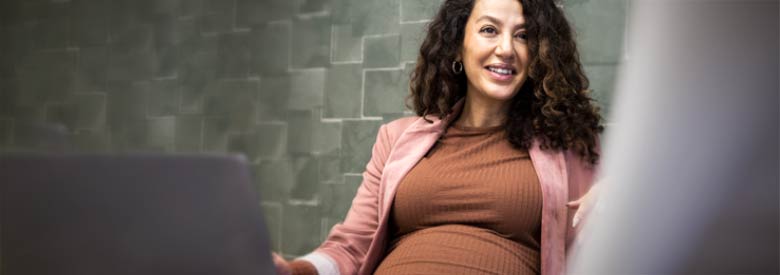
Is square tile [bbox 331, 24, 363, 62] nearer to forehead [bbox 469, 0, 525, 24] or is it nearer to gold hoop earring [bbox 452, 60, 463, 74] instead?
gold hoop earring [bbox 452, 60, 463, 74]

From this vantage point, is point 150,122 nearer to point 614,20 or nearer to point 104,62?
point 104,62

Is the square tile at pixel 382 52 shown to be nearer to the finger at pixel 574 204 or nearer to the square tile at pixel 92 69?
the finger at pixel 574 204


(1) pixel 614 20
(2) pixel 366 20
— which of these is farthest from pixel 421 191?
(2) pixel 366 20

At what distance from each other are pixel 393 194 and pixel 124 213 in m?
0.96

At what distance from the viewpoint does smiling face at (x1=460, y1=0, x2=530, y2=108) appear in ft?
5.16

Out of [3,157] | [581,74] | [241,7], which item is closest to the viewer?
[3,157]

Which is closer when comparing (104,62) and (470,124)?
(470,124)

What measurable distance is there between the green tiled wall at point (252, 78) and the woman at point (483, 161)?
1.43ft

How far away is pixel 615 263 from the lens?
344 mm

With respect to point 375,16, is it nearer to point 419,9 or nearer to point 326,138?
point 419,9

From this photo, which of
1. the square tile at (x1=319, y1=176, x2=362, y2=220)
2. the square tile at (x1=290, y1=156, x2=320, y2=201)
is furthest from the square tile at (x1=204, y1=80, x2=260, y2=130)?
the square tile at (x1=319, y1=176, x2=362, y2=220)

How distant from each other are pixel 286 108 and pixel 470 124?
100cm

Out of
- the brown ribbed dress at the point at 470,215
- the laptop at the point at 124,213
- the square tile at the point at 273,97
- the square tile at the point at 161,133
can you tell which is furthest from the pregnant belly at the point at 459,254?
the square tile at the point at 161,133

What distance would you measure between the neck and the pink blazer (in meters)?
0.05
